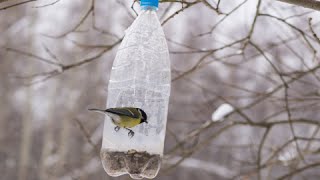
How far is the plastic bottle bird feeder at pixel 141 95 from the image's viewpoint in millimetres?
2945

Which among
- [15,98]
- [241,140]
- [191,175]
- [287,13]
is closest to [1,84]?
[15,98]

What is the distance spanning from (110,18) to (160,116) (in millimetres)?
14354

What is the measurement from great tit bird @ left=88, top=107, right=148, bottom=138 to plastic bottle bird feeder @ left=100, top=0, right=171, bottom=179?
7 cm

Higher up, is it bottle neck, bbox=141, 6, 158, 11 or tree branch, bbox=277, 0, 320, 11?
tree branch, bbox=277, 0, 320, 11

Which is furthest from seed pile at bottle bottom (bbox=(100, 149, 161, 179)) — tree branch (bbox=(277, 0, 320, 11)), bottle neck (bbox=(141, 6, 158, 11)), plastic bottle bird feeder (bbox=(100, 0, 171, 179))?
tree branch (bbox=(277, 0, 320, 11))

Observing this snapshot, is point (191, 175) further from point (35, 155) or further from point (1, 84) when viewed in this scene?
point (1, 84)

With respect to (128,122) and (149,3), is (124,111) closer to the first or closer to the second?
(128,122)

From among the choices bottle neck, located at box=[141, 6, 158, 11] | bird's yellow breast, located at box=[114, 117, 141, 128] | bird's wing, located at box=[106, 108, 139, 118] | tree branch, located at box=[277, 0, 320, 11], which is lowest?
bird's yellow breast, located at box=[114, 117, 141, 128]

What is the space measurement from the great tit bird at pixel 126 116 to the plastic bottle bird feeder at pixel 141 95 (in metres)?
0.07

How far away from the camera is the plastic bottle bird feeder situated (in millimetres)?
2945

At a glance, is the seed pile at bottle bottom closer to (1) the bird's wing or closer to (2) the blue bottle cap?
(1) the bird's wing

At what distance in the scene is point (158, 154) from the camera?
9.83 feet

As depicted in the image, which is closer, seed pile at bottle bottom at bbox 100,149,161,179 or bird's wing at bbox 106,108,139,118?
bird's wing at bbox 106,108,139,118

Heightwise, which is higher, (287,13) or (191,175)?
(287,13)
